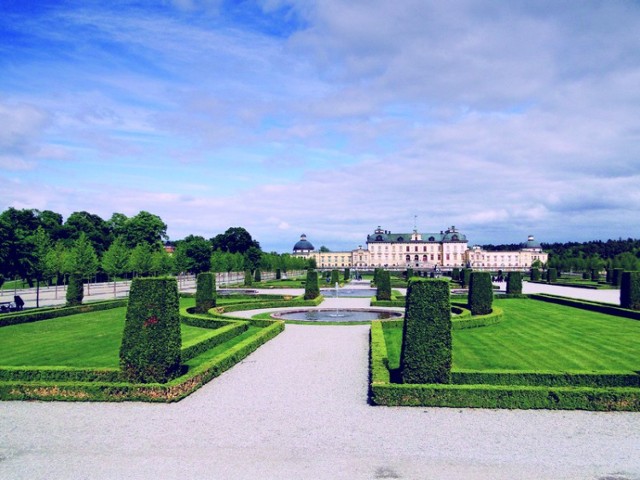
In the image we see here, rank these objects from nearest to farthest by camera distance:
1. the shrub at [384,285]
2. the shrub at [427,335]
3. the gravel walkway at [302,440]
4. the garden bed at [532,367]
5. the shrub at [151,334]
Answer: the gravel walkway at [302,440] < the garden bed at [532,367] < the shrub at [427,335] < the shrub at [151,334] < the shrub at [384,285]

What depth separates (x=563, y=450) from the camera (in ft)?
24.0

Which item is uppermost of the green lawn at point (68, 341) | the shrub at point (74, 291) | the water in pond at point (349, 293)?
the shrub at point (74, 291)

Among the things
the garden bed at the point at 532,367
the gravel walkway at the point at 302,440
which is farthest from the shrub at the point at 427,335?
the gravel walkway at the point at 302,440

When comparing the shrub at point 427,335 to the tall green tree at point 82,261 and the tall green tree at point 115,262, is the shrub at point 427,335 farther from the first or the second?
the tall green tree at point 115,262

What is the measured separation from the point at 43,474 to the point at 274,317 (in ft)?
49.5

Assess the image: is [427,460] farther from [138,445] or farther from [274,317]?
[274,317]

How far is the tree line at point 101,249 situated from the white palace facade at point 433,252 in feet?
174

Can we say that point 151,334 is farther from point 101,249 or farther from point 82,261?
point 101,249

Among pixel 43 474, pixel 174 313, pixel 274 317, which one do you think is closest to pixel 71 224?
pixel 274 317

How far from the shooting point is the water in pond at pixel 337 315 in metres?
21.4

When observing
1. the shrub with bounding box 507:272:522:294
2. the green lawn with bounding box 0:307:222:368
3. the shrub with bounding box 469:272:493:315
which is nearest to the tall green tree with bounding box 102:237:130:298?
the green lawn with bounding box 0:307:222:368

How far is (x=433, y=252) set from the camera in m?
136

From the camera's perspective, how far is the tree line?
25.7 metres

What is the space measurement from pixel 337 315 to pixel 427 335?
12629 millimetres
